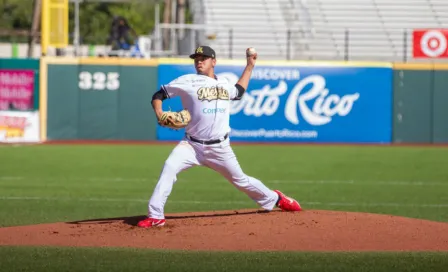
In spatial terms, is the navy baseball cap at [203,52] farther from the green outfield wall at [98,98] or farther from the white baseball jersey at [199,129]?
the green outfield wall at [98,98]

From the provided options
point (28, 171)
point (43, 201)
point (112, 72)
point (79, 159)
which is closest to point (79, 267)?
point (43, 201)

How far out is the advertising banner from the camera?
25031 mm

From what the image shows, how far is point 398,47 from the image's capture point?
30906mm

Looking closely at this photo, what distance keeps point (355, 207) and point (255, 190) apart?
296 centimetres

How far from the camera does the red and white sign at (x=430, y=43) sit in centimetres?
2692

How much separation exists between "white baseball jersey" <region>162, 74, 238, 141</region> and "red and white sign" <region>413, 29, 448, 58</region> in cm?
1769

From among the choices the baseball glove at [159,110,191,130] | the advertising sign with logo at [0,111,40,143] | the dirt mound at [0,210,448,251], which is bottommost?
the dirt mound at [0,210,448,251]

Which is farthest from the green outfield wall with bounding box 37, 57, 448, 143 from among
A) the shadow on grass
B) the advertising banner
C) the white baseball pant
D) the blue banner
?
the white baseball pant

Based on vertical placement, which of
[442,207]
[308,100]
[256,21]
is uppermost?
[256,21]

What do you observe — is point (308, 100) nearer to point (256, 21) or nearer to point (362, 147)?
point (362, 147)

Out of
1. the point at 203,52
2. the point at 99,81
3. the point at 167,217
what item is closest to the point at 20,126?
the point at 99,81

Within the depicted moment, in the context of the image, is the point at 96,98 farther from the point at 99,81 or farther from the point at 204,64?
the point at 204,64

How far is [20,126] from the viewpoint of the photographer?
24.7 metres

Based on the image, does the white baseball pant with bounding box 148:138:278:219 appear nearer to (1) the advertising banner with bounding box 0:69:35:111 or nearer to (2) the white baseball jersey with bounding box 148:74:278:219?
(2) the white baseball jersey with bounding box 148:74:278:219
